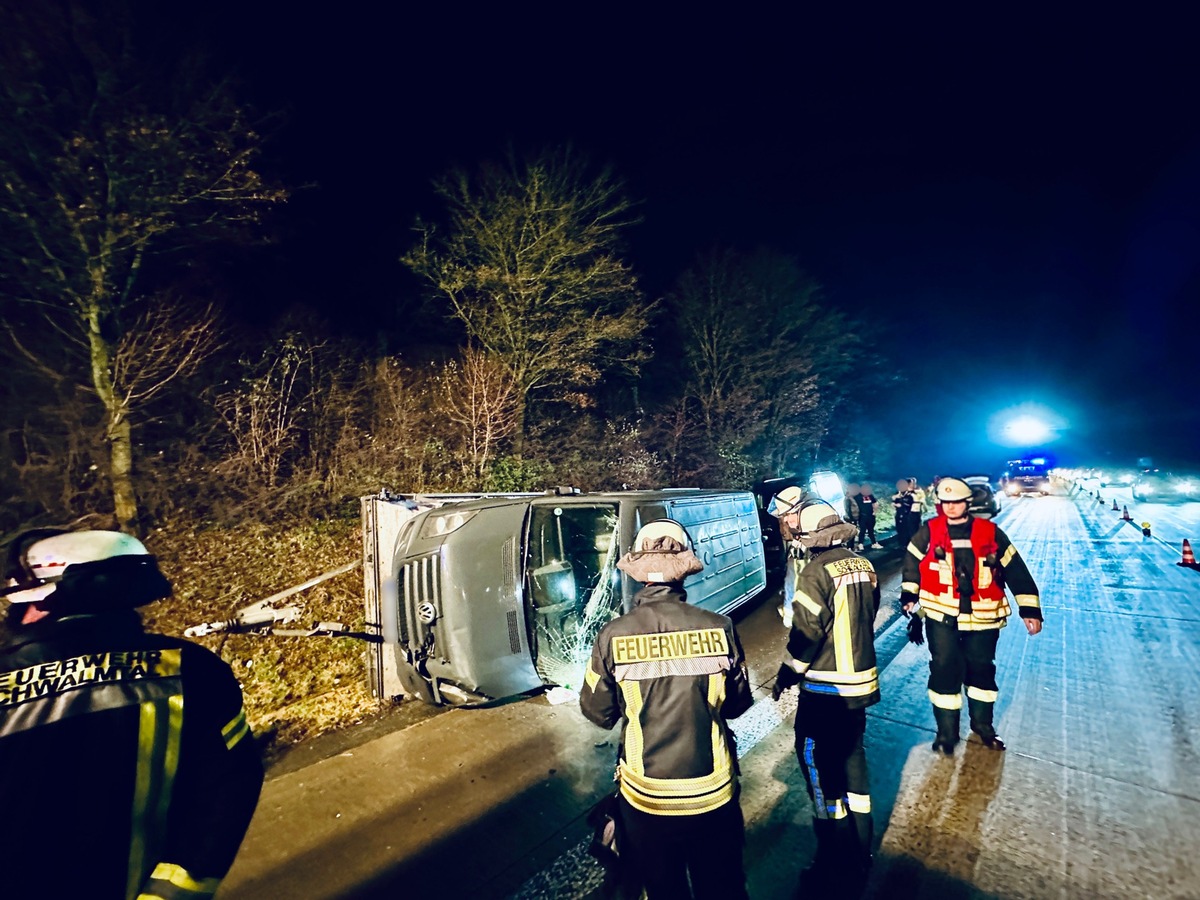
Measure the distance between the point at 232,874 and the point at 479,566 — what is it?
6.67 ft

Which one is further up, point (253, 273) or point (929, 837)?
point (253, 273)

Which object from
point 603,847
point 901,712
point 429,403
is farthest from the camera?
point 429,403

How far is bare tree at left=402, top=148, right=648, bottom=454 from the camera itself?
1121 cm

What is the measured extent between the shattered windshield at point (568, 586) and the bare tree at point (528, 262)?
549 cm

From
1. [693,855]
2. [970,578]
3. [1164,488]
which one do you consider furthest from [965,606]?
[1164,488]

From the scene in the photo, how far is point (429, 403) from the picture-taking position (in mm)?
10016

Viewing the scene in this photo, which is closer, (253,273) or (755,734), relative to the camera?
(755,734)

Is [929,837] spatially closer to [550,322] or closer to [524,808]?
[524,808]

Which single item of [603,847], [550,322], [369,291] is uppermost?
[369,291]

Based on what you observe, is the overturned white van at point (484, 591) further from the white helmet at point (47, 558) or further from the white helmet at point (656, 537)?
the white helmet at point (47, 558)

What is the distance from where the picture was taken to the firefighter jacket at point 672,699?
1912 mm

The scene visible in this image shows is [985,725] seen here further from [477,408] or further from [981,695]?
[477,408]

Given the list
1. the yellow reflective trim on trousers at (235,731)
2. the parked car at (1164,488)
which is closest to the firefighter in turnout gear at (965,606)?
the yellow reflective trim on trousers at (235,731)

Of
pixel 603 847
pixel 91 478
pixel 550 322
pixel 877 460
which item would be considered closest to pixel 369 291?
pixel 550 322
